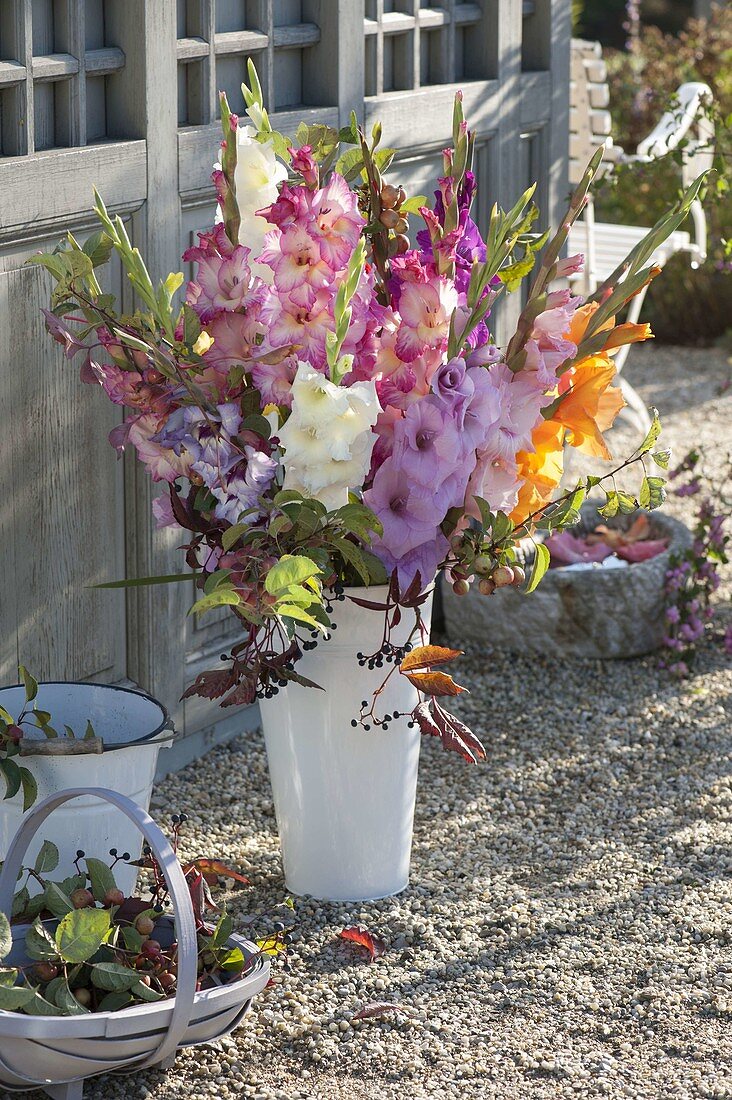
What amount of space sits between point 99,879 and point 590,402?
0.97m

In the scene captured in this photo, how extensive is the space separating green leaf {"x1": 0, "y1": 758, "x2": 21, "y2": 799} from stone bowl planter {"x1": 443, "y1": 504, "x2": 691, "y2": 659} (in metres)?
1.79

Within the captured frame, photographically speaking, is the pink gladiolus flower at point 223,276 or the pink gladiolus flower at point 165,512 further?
the pink gladiolus flower at point 165,512

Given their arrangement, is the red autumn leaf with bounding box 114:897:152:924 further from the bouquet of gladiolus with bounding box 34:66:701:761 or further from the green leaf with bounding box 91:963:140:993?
the bouquet of gladiolus with bounding box 34:66:701:761

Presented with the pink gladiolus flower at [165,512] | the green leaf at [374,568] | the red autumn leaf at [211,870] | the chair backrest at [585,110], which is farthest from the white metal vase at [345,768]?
the chair backrest at [585,110]

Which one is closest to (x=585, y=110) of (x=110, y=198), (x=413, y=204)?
(x=110, y=198)

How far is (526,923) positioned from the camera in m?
2.28

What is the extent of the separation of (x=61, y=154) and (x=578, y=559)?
6.20 ft

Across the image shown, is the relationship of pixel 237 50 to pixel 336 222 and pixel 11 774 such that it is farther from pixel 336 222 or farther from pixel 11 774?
pixel 11 774

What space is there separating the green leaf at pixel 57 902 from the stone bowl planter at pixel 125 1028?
0.09 meters

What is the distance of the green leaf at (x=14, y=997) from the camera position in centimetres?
164

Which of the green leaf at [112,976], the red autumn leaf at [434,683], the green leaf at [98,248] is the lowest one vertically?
the green leaf at [112,976]

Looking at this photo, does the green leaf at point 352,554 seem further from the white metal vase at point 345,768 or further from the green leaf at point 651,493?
the green leaf at point 651,493

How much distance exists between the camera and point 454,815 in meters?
2.70

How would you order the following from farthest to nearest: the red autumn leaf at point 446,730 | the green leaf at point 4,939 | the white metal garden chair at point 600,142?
the white metal garden chair at point 600,142
the red autumn leaf at point 446,730
the green leaf at point 4,939
